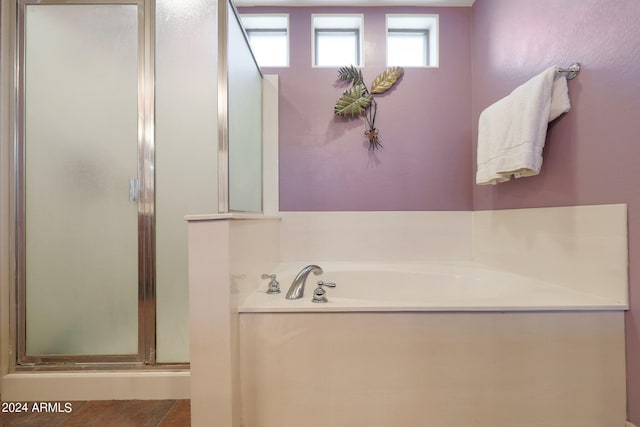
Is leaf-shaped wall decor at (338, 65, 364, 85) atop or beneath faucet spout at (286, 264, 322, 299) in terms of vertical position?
atop

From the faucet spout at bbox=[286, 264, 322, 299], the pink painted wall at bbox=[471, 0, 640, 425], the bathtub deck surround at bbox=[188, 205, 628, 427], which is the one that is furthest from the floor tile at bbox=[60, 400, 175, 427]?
the pink painted wall at bbox=[471, 0, 640, 425]

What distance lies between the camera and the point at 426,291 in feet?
5.56

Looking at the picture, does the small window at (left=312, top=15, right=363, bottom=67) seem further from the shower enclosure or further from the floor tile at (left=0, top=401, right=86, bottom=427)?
Result: the floor tile at (left=0, top=401, right=86, bottom=427)

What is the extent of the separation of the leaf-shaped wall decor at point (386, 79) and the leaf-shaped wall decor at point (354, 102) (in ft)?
0.25

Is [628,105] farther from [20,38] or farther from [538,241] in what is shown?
[20,38]

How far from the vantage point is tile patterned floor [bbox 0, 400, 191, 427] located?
3.95 feet

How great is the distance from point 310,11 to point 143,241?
6.30ft

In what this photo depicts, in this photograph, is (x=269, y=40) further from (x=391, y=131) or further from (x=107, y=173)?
(x=107, y=173)

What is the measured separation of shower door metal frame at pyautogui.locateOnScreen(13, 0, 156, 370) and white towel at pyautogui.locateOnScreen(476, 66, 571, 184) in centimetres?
186

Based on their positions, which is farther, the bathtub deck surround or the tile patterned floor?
the tile patterned floor

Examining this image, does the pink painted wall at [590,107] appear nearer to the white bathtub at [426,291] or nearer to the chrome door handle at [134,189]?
the white bathtub at [426,291]

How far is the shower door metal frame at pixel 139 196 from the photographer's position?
1.44 meters

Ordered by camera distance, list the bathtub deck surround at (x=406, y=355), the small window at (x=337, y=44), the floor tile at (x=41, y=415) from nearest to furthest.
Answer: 1. the bathtub deck surround at (x=406, y=355)
2. the floor tile at (x=41, y=415)
3. the small window at (x=337, y=44)

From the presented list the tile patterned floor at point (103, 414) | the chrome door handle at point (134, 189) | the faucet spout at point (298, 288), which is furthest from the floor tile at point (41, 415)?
the faucet spout at point (298, 288)
